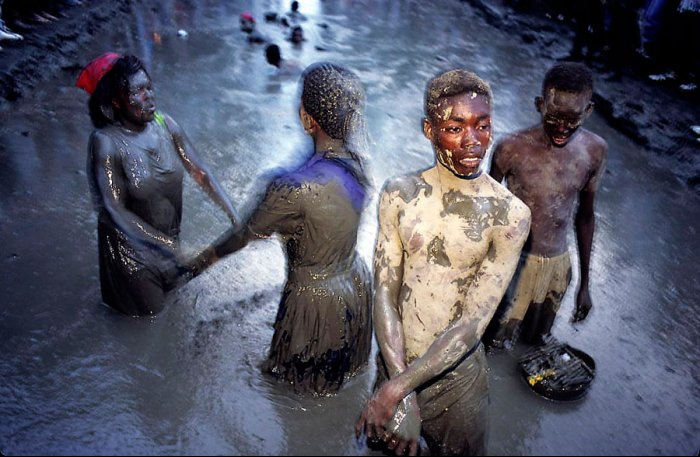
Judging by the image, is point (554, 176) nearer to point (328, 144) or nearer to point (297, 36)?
point (328, 144)

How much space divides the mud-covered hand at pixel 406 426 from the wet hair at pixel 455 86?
1.16 meters

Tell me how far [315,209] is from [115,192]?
1318 mm

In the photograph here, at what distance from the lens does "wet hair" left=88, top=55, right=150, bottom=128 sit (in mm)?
3086

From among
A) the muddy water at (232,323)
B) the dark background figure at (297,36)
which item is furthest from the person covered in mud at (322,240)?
the dark background figure at (297,36)

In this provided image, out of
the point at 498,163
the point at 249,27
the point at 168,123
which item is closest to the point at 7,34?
the point at 249,27

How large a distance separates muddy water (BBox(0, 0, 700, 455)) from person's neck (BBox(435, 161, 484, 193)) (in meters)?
0.98

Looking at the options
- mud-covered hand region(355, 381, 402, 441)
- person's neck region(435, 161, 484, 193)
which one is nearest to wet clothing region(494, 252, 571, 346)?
person's neck region(435, 161, 484, 193)

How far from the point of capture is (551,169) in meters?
3.14

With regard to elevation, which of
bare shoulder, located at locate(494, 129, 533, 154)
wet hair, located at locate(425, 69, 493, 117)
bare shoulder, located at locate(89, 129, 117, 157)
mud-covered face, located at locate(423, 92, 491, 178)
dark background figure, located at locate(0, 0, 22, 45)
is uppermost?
wet hair, located at locate(425, 69, 493, 117)

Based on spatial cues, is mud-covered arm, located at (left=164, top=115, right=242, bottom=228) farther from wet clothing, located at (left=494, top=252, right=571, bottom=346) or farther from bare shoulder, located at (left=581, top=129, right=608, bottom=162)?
bare shoulder, located at (left=581, top=129, right=608, bottom=162)

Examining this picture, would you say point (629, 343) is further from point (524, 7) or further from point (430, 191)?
point (524, 7)

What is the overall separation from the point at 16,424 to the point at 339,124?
2.42 meters

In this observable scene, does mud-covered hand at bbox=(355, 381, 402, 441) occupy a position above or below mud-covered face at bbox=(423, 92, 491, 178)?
below

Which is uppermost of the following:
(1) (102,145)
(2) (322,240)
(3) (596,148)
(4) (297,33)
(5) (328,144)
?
(5) (328,144)
